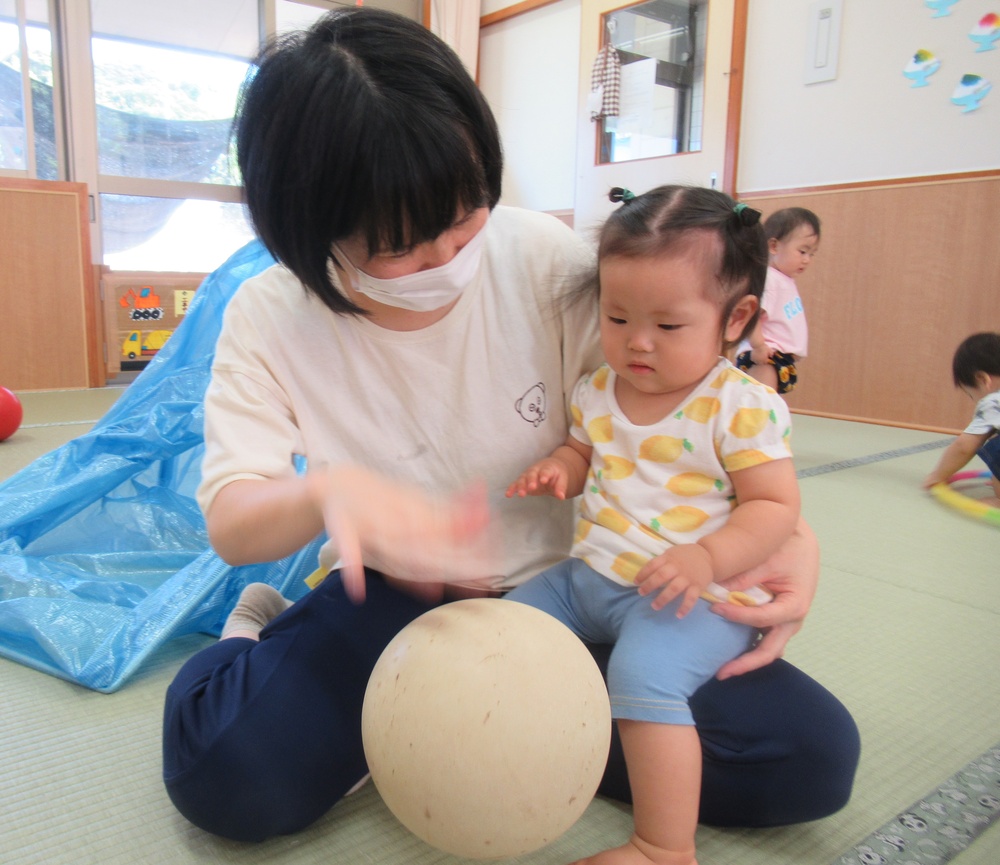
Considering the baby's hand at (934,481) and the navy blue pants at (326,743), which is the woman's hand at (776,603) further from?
the baby's hand at (934,481)

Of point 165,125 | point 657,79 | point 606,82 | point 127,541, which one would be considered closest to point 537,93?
point 606,82

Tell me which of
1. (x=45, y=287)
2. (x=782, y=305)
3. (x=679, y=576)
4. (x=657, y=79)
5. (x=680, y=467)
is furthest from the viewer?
(x=657, y=79)

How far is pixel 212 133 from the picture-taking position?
175 inches

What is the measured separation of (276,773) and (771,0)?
3764 mm

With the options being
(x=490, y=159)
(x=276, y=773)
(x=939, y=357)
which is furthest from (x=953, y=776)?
(x=939, y=357)

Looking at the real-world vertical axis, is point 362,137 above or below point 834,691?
above

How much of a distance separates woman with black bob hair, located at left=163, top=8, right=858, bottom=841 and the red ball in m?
1.81

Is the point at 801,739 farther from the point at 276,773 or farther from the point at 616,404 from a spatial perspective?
the point at 276,773

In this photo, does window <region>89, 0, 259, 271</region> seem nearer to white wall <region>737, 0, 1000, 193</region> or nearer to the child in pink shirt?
white wall <region>737, 0, 1000, 193</region>

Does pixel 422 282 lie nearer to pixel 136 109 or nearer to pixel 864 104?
pixel 864 104

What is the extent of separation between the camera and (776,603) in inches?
33.5

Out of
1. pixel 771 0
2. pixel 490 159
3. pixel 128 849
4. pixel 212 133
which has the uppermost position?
pixel 771 0

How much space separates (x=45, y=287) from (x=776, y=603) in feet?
12.2

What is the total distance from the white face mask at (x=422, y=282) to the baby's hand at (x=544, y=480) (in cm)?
21
